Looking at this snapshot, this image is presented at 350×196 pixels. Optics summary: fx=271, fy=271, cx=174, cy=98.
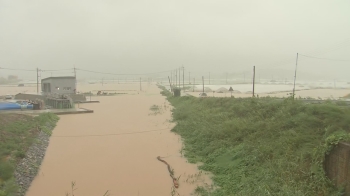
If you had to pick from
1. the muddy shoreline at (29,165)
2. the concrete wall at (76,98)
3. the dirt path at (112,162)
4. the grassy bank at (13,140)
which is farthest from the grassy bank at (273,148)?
the concrete wall at (76,98)

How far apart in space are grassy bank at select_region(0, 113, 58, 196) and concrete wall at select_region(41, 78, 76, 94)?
12715mm

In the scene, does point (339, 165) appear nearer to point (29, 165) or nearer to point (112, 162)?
point (112, 162)

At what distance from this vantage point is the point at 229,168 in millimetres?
7707

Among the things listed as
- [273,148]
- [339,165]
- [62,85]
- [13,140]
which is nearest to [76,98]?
[62,85]

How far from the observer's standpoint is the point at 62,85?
28.5 m

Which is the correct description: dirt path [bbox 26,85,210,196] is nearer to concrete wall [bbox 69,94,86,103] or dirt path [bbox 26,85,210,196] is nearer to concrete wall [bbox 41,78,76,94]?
concrete wall [bbox 69,94,86,103]

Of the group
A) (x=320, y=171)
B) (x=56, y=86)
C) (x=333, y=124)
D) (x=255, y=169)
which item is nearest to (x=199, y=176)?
(x=255, y=169)

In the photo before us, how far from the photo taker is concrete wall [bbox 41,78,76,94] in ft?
91.8

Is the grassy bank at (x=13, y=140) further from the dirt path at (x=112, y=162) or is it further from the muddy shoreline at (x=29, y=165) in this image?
the dirt path at (x=112, y=162)

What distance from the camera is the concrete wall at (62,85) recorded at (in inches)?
1102

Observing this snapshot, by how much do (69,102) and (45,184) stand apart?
51.9 ft

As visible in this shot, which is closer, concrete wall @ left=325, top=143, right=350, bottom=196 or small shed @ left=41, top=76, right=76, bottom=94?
concrete wall @ left=325, top=143, right=350, bottom=196

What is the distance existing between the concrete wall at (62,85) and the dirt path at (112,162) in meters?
13.6

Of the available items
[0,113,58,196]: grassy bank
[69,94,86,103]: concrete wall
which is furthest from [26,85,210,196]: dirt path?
[69,94,86,103]: concrete wall
